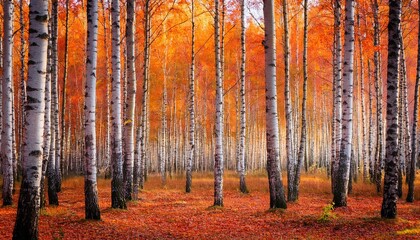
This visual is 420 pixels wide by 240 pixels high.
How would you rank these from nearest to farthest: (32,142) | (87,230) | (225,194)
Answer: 1. (32,142)
2. (87,230)
3. (225,194)

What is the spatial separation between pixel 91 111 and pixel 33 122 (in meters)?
2.87

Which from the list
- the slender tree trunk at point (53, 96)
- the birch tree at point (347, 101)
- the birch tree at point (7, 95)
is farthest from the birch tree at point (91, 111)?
the birch tree at point (347, 101)

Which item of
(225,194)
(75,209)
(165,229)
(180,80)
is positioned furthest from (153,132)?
(165,229)

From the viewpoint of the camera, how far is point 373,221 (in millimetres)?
9211

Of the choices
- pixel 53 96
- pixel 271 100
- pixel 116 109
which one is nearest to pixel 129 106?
pixel 116 109

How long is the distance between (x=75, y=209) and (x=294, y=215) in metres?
6.33

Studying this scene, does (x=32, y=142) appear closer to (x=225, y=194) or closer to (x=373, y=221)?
(x=373, y=221)

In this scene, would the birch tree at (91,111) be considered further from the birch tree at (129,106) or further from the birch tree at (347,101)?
the birch tree at (347,101)

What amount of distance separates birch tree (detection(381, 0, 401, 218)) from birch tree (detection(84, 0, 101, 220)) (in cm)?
673

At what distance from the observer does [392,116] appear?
921cm

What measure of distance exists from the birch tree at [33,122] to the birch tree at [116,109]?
4.61 meters

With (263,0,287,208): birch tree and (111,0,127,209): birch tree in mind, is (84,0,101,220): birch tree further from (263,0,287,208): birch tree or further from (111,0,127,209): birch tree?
(263,0,287,208): birch tree

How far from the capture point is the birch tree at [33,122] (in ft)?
20.6

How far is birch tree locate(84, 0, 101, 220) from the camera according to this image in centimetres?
917
